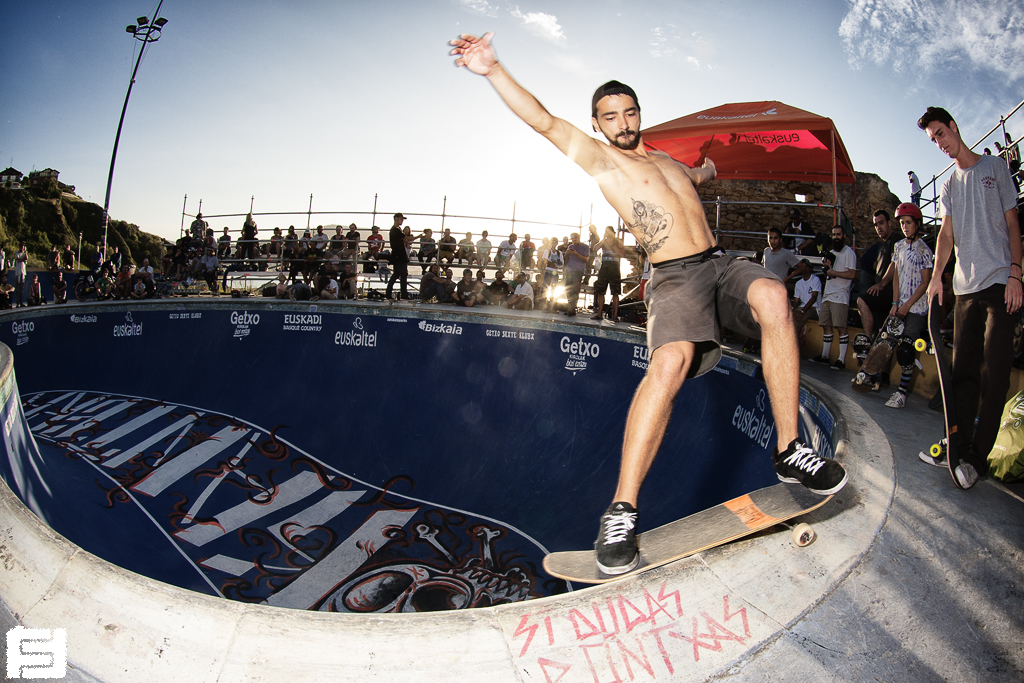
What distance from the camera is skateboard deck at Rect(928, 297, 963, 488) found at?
92.8 inches

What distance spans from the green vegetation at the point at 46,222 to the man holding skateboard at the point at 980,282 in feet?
189

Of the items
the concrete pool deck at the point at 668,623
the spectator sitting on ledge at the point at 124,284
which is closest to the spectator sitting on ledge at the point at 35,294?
the spectator sitting on ledge at the point at 124,284

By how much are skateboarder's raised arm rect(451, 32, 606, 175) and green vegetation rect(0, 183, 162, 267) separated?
5592cm

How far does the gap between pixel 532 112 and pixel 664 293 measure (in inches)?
42.1

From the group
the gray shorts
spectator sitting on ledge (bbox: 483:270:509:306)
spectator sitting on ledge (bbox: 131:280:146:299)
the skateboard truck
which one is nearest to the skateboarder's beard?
the gray shorts

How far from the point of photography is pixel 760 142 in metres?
10.1

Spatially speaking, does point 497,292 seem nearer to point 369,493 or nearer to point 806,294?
point 806,294

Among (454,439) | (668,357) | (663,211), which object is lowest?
(454,439)

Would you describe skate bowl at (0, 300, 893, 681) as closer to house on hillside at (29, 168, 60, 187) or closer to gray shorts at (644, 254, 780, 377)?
gray shorts at (644, 254, 780, 377)

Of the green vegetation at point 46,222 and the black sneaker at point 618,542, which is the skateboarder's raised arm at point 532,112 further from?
the green vegetation at point 46,222

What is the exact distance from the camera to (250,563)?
191 inches

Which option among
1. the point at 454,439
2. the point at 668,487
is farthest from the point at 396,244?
the point at 668,487

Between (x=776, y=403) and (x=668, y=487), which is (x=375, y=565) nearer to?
(x=668, y=487)

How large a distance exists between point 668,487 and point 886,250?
386 centimetres
